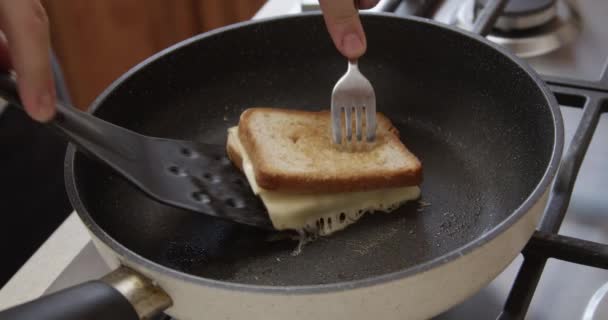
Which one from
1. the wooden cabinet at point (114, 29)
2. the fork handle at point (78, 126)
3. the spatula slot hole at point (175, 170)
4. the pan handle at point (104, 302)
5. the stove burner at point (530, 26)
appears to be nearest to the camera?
the pan handle at point (104, 302)

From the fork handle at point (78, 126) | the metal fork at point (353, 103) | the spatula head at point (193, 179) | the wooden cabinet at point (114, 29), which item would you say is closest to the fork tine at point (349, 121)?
the metal fork at point (353, 103)

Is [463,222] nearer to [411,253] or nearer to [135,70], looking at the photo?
[411,253]

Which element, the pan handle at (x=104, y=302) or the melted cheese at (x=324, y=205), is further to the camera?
the melted cheese at (x=324, y=205)

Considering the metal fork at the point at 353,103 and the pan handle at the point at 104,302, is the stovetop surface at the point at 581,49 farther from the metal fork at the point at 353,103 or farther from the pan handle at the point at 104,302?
the pan handle at the point at 104,302

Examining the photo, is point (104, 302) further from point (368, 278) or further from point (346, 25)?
point (346, 25)

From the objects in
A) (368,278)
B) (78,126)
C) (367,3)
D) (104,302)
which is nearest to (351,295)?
(368,278)

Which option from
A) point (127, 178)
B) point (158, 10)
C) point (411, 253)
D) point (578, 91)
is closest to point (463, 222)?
point (411, 253)

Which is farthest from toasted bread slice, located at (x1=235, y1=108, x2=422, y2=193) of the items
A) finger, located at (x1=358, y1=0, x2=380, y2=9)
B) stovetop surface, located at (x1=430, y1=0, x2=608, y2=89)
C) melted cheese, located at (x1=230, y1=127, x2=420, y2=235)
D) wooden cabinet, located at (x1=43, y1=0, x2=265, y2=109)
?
wooden cabinet, located at (x1=43, y1=0, x2=265, y2=109)
